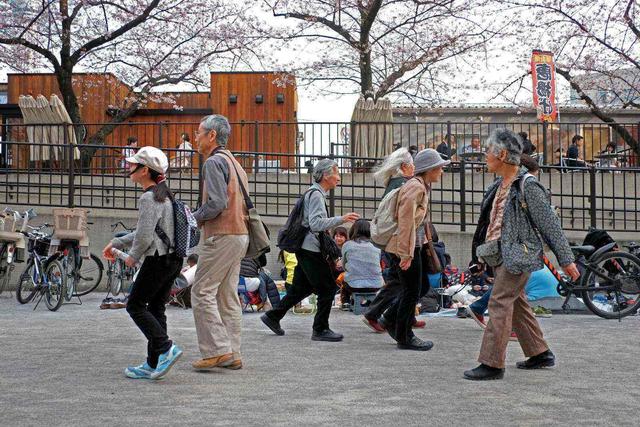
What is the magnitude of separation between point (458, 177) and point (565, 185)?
6.56 ft

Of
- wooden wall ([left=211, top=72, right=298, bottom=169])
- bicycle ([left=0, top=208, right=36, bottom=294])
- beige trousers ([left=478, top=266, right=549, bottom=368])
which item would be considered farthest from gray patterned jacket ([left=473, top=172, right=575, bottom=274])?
wooden wall ([left=211, top=72, right=298, bottom=169])

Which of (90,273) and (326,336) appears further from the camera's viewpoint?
(90,273)

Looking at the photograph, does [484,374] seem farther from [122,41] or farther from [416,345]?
[122,41]

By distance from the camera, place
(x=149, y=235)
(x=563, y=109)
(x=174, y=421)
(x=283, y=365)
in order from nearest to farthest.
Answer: (x=174, y=421), (x=149, y=235), (x=283, y=365), (x=563, y=109)

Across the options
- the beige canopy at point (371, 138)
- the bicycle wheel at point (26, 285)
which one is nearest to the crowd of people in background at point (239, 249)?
the bicycle wheel at point (26, 285)

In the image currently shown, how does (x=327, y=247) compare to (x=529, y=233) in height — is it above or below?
below

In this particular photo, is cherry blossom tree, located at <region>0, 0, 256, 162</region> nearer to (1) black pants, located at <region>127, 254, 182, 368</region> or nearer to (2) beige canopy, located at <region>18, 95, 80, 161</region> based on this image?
(2) beige canopy, located at <region>18, 95, 80, 161</region>

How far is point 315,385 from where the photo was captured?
659 centimetres

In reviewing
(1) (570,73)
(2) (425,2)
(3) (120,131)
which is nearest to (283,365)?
(3) (120,131)

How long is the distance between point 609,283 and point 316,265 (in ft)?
13.3

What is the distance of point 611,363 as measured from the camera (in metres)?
7.77

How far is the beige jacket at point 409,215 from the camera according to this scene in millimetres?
8188

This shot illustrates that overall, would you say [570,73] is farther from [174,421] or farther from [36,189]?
[174,421]

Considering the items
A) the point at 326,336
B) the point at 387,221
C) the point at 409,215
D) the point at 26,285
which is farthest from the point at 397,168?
the point at 26,285
